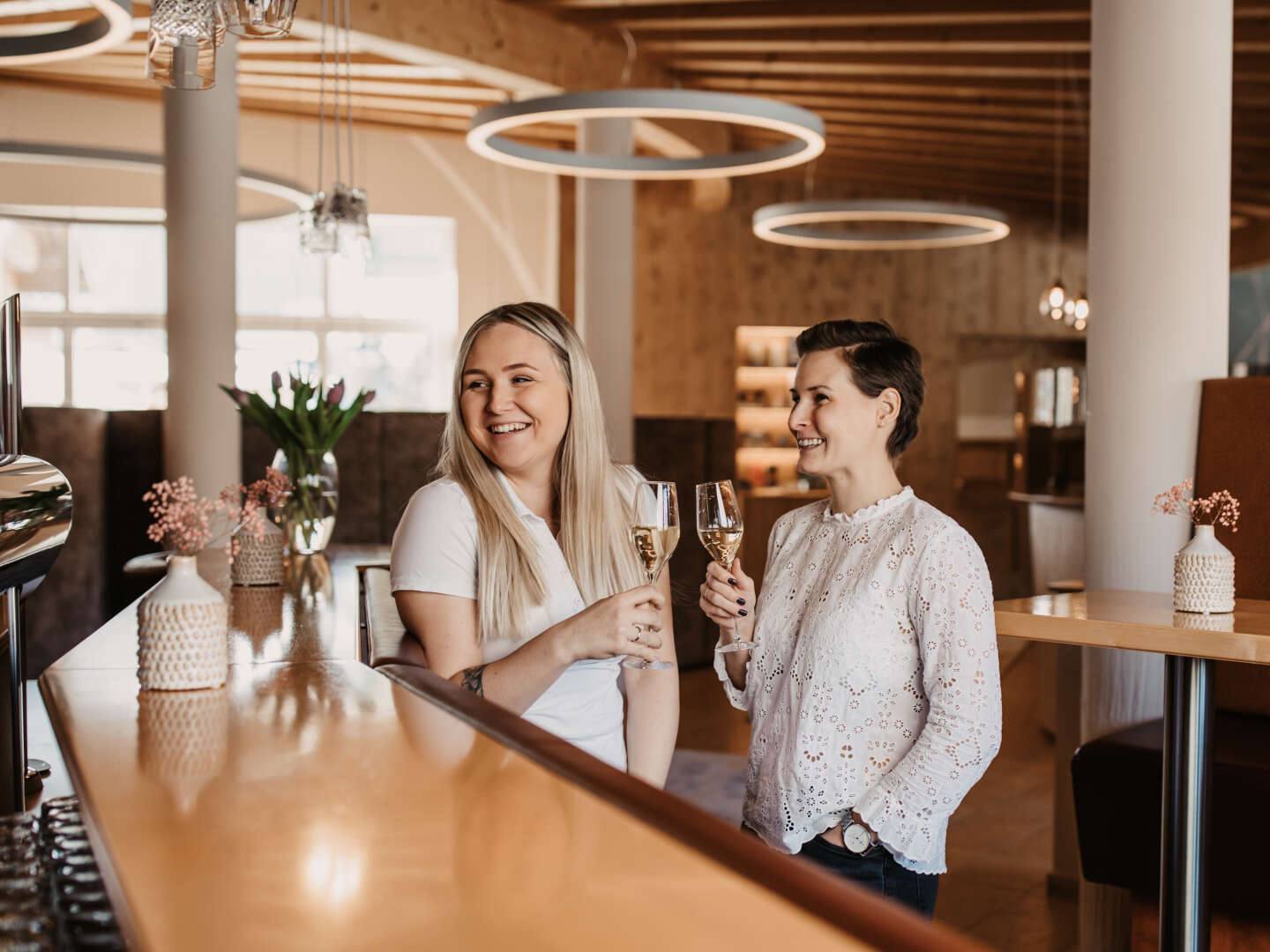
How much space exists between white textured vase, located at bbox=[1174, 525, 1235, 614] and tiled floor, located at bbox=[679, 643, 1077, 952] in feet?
4.17

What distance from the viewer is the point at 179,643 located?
147 cm

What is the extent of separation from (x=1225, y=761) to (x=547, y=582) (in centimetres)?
180

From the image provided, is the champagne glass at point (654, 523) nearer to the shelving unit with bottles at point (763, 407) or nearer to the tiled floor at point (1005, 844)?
the tiled floor at point (1005, 844)

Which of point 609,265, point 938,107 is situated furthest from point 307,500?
point 938,107

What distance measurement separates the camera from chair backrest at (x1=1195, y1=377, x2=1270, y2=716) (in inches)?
128

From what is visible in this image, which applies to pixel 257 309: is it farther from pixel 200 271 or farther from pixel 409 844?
pixel 409 844

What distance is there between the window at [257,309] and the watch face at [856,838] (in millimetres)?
10547

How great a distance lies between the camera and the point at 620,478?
2121 millimetres

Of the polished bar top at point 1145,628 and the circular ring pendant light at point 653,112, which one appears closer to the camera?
the polished bar top at point 1145,628

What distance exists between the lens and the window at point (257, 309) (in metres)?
12.1

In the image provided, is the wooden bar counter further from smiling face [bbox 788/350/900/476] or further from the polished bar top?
the polished bar top

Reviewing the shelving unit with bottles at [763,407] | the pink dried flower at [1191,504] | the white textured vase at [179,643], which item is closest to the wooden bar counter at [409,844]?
the white textured vase at [179,643]

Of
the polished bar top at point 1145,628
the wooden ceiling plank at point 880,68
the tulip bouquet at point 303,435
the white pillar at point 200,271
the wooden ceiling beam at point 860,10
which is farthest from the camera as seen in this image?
the wooden ceiling plank at point 880,68

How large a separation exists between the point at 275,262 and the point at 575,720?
454 inches
